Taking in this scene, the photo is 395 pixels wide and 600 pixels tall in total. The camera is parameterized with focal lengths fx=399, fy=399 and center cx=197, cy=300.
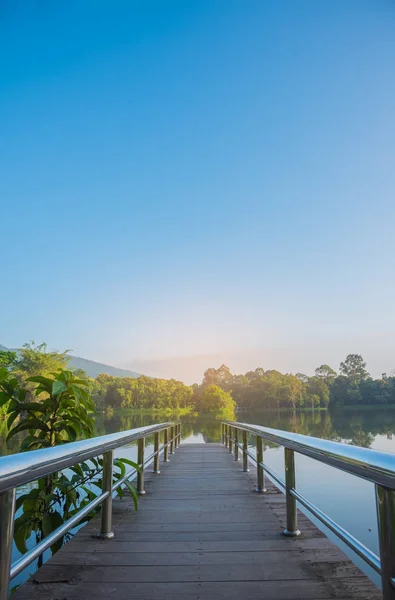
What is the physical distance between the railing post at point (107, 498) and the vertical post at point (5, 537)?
1401 millimetres

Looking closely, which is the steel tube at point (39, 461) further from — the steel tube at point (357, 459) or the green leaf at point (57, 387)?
the steel tube at point (357, 459)

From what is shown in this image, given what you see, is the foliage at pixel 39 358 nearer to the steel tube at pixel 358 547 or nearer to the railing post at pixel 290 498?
the railing post at pixel 290 498

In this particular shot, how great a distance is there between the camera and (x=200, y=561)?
7.15ft

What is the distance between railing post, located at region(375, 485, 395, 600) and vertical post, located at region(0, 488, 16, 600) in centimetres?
108

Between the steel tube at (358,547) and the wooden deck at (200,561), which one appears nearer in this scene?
the steel tube at (358,547)

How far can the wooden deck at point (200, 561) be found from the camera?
177cm

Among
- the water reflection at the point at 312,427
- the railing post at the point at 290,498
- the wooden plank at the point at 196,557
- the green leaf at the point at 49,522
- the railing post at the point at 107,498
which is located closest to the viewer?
the wooden plank at the point at 196,557

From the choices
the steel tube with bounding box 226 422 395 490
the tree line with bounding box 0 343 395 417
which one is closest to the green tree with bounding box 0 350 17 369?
Result: the tree line with bounding box 0 343 395 417

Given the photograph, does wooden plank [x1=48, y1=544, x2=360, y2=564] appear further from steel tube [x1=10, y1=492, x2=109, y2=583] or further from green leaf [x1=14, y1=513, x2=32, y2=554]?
green leaf [x1=14, y1=513, x2=32, y2=554]

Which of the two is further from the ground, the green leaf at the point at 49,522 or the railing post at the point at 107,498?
the railing post at the point at 107,498

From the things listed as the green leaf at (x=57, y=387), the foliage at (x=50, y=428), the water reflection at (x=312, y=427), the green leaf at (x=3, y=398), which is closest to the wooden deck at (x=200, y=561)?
the foliage at (x=50, y=428)

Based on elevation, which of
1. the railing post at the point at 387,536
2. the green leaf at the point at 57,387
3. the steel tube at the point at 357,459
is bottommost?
the railing post at the point at 387,536

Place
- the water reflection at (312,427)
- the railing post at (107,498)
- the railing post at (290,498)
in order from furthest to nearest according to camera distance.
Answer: the water reflection at (312,427) < the railing post at (290,498) < the railing post at (107,498)

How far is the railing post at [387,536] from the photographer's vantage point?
1.18 m
